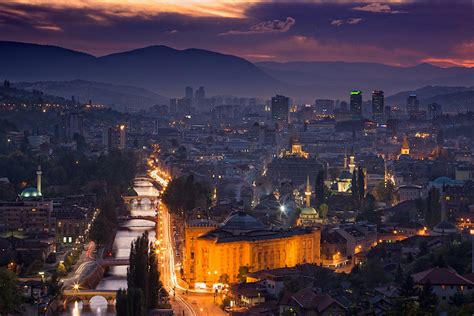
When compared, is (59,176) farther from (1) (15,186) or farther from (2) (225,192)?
(2) (225,192)

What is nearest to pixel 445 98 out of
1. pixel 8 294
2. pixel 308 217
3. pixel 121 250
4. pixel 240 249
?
pixel 308 217

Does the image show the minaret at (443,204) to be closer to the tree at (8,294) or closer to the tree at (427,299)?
the tree at (8,294)

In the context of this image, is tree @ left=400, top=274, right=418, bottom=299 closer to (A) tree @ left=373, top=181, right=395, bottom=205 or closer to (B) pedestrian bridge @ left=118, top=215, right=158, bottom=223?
(B) pedestrian bridge @ left=118, top=215, right=158, bottom=223

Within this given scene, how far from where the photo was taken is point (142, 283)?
70.2ft

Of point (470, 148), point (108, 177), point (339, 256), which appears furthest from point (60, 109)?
point (339, 256)

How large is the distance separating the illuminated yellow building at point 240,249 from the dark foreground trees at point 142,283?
2.42 meters

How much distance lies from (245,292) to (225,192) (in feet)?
73.2

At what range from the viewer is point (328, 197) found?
40156 mm

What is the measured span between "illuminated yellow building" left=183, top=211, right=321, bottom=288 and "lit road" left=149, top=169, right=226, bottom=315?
0.51 m

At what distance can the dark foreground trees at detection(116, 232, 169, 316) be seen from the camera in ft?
64.8

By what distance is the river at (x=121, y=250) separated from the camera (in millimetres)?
24609

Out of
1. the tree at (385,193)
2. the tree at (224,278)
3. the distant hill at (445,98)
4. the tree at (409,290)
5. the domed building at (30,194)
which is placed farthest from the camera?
the distant hill at (445,98)

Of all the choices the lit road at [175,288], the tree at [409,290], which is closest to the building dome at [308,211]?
the lit road at [175,288]

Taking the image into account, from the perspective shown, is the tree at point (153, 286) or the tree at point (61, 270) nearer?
the tree at point (153, 286)
